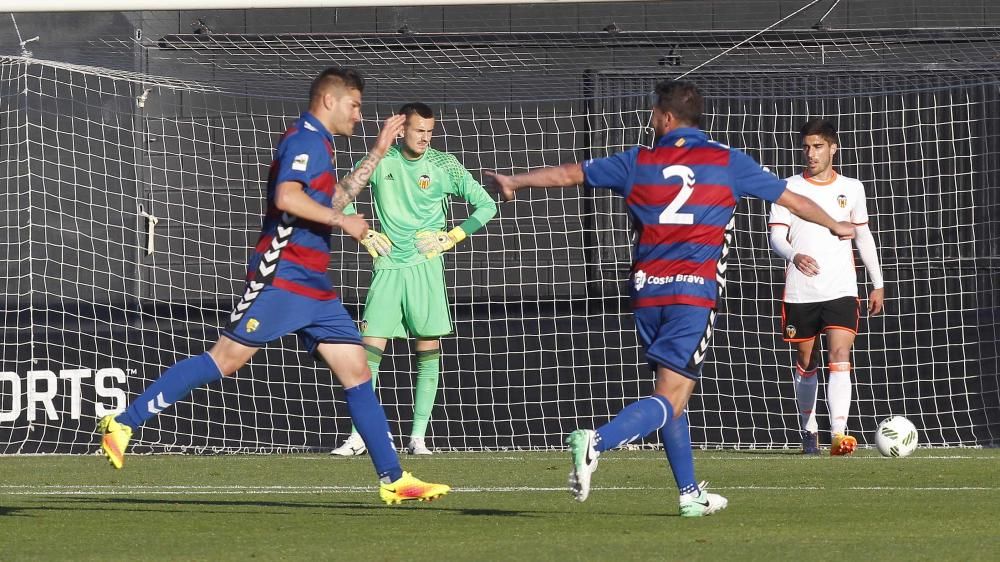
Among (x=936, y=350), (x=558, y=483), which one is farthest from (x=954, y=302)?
(x=558, y=483)

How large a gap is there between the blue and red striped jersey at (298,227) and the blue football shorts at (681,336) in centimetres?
134

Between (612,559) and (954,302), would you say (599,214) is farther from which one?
(612,559)

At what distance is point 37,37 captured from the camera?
14.5 m

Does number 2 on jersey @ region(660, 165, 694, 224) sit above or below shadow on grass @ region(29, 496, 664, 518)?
above

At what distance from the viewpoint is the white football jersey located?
10.4 meters

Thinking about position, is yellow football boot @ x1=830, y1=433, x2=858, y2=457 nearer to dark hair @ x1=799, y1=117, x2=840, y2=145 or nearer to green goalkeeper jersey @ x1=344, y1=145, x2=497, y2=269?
dark hair @ x1=799, y1=117, x2=840, y2=145

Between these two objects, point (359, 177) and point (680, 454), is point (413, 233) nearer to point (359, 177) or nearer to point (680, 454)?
point (359, 177)

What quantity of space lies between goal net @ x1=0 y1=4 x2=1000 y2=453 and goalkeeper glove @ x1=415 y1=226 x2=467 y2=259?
258 centimetres

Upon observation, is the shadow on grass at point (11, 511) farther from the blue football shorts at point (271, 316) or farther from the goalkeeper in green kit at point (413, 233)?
the goalkeeper in green kit at point (413, 233)

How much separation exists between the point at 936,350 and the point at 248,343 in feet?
25.0

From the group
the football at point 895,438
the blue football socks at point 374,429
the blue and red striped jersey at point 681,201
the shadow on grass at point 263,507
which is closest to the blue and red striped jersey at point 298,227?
the blue football socks at point 374,429

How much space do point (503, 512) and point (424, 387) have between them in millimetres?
4132

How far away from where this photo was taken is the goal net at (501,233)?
1273cm

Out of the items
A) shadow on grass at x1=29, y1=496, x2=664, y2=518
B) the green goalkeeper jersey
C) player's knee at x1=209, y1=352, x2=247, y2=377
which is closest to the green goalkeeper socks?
the green goalkeeper jersey
